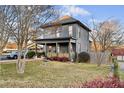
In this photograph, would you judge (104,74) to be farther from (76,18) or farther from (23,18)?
(23,18)

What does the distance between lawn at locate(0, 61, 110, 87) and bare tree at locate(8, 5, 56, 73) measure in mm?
341

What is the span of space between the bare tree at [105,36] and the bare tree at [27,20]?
1.29 metres

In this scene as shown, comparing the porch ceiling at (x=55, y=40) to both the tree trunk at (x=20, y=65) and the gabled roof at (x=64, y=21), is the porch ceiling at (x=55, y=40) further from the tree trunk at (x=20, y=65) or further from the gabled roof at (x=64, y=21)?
the tree trunk at (x=20, y=65)

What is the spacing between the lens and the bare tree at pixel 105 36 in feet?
22.0

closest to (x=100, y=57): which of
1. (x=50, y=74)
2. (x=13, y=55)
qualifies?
(x=50, y=74)

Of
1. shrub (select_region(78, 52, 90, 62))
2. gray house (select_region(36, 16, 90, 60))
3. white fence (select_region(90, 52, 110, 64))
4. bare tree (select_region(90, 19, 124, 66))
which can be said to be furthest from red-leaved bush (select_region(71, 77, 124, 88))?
gray house (select_region(36, 16, 90, 60))

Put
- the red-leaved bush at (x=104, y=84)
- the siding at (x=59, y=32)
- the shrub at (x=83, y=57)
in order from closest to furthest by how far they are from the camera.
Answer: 1. the red-leaved bush at (x=104, y=84)
2. the siding at (x=59, y=32)
3. the shrub at (x=83, y=57)

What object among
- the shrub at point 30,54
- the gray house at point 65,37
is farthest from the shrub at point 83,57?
the shrub at point 30,54

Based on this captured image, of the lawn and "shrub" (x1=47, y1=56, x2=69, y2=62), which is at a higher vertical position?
"shrub" (x1=47, y1=56, x2=69, y2=62)

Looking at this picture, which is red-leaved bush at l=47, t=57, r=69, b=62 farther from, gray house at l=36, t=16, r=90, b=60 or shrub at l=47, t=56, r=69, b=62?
gray house at l=36, t=16, r=90, b=60

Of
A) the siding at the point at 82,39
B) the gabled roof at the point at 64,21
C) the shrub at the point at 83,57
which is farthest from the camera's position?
the siding at the point at 82,39

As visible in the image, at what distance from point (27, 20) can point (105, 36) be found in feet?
7.20

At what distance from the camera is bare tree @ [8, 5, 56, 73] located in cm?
667
